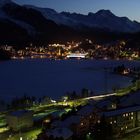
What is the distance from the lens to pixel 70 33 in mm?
45062

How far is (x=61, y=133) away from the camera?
529 centimetres

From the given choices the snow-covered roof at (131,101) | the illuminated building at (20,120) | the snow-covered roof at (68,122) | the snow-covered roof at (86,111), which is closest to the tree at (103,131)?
the snow-covered roof at (68,122)

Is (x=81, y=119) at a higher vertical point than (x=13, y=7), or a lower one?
lower

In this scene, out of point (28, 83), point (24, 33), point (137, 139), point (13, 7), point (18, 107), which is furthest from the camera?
point (13, 7)

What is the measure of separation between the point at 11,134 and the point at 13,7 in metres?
43.6

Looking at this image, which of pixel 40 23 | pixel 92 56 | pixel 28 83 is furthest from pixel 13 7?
pixel 28 83

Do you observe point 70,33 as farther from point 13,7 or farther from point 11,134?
point 11,134

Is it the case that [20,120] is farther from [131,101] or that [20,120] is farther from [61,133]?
[131,101]

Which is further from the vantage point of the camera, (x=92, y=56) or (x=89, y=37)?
(x=89, y=37)

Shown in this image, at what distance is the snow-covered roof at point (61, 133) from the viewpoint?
5230 millimetres

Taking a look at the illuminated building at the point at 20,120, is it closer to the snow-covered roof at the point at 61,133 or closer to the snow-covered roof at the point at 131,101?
the snow-covered roof at the point at 61,133

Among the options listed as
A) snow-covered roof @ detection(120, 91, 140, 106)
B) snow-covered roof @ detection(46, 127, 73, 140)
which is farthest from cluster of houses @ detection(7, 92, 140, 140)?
snow-covered roof @ detection(120, 91, 140, 106)

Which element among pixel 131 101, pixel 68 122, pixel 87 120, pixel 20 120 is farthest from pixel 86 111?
pixel 131 101

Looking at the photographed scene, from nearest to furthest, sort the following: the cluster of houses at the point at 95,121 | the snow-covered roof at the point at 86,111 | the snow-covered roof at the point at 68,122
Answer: the cluster of houses at the point at 95,121 → the snow-covered roof at the point at 68,122 → the snow-covered roof at the point at 86,111
